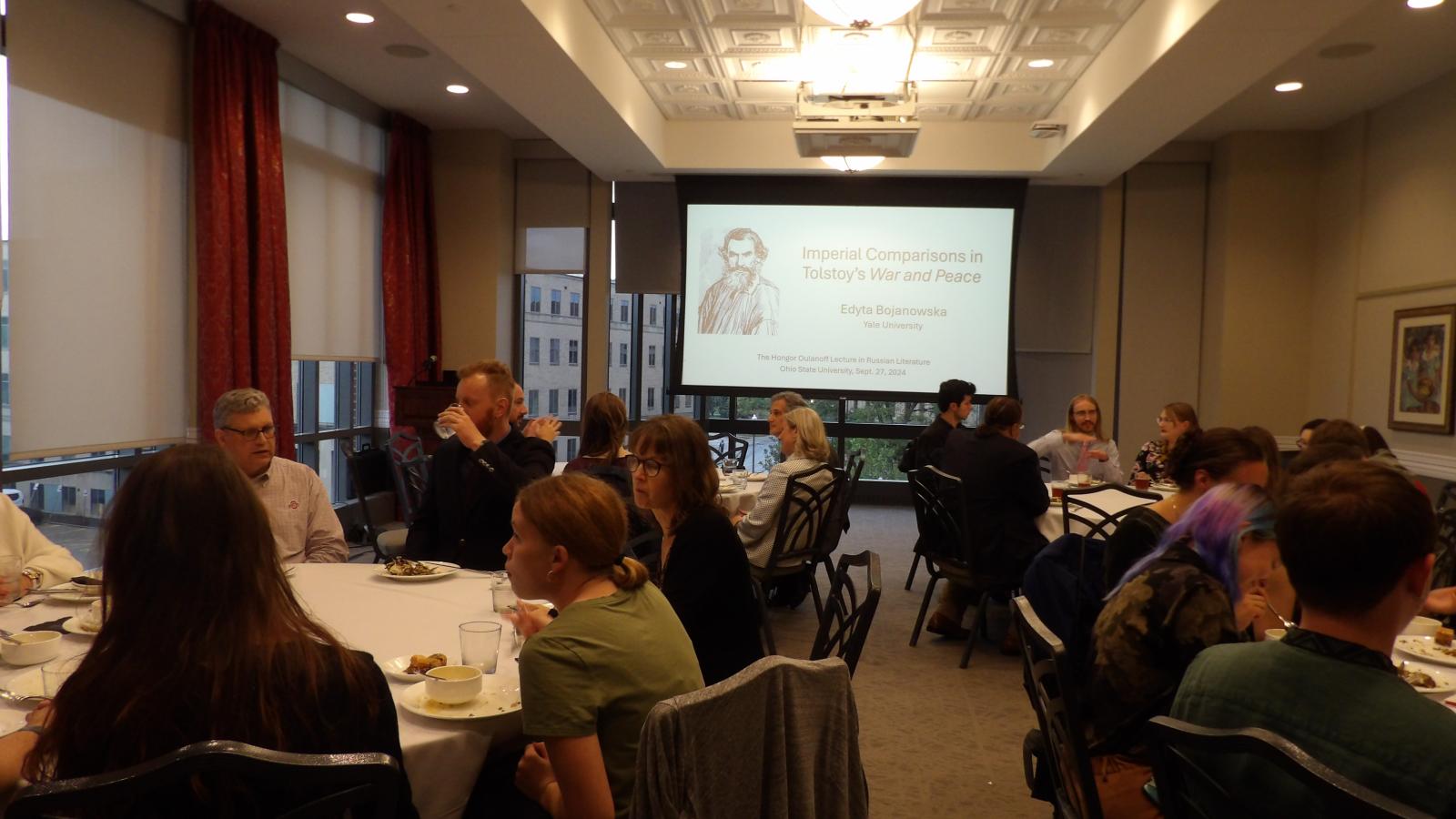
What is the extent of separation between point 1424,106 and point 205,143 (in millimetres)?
7727

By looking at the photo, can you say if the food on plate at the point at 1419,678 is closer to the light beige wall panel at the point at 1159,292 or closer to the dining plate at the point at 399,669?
the dining plate at the point at 399,669

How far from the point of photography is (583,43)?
17.5 feet

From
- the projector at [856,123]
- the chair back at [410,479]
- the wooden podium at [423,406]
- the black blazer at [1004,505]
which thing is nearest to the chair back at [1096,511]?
the black blazer at [1004,505]

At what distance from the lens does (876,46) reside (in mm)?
5855

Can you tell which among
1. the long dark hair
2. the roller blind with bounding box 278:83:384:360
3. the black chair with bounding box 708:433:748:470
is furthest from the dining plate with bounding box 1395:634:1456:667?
the roller blind with bounding box 278:83:384:360

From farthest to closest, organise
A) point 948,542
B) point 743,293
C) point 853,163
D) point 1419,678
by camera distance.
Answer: point 743,293, point 853,163, point 948,542, point 1419,678

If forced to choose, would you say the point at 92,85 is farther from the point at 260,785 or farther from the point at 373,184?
the point at 260,785

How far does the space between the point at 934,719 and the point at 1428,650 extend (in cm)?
195

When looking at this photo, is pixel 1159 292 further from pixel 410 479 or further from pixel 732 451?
pixel 410 479

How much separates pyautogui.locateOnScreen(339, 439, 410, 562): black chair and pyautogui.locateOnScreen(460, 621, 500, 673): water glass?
8.92 feet

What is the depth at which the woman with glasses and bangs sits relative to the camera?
2.18 m

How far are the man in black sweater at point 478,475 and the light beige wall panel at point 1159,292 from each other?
20.8ft

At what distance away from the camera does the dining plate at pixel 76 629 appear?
2.05m

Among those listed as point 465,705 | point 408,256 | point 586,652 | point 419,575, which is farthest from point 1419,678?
point 408,256
